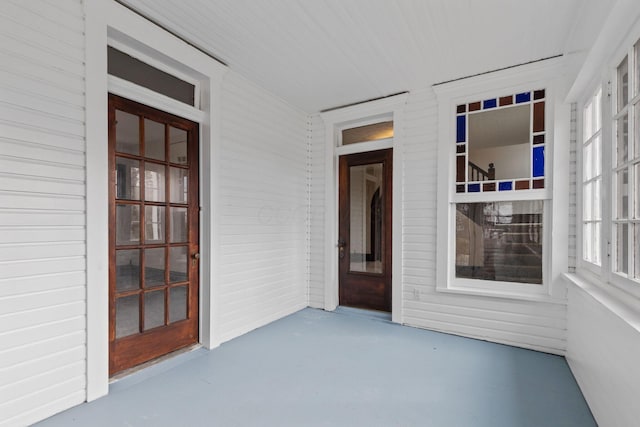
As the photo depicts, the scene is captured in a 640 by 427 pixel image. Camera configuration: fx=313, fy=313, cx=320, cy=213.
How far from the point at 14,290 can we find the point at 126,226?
79 centimetres

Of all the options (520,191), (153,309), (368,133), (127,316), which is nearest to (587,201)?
(520,191)

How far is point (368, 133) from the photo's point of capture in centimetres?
430

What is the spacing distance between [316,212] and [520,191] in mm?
2508

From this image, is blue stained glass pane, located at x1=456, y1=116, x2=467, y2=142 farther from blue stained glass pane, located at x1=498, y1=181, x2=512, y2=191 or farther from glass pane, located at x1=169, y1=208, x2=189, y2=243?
glass pane, located at x1=169, y1=208, x2=189, y2=243

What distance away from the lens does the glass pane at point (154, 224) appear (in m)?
2.68

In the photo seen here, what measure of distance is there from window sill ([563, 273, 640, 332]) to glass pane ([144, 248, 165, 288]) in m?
3.16

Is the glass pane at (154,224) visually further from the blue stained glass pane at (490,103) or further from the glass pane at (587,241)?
the glass pane at (587,241)

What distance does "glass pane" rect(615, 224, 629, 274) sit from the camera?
1.79 meters

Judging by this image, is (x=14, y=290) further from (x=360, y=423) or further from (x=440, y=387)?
(x=440, y=387)

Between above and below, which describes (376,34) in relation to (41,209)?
above

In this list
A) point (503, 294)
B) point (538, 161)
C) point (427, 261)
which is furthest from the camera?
point (427, 261)

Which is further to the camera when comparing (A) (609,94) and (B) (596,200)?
(B) (596,200)

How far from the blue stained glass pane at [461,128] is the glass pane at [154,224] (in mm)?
3166

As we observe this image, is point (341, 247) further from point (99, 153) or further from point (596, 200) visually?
point (99, 153)
